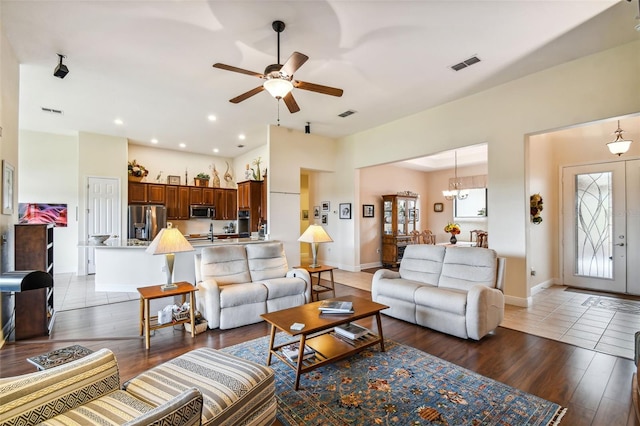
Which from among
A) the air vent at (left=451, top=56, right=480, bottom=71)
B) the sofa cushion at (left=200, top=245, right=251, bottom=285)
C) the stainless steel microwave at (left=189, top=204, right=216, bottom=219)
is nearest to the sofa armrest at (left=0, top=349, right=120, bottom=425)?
the sofa cushion at (left=200, top=245, right=251, bottom=285)

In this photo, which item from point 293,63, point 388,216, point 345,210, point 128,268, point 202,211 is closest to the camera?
point 293,63

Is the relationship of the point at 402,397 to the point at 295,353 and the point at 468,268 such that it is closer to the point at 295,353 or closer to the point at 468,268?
the point at 295,353

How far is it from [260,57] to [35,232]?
3424mm

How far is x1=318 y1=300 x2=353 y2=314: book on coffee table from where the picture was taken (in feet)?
8.97

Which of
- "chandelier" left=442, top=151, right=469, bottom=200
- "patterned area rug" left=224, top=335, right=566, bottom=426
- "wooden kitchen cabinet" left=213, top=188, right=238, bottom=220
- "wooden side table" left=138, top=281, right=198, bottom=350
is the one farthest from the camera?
"wooden kitchen cabinet" left=213, top=188, right=238, bottom=220

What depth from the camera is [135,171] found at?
296 inches

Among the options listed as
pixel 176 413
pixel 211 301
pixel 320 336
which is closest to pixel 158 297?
pixel 211 301

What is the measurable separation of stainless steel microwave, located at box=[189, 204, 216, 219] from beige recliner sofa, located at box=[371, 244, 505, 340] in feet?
20.6

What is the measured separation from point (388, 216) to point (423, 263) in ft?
13.5

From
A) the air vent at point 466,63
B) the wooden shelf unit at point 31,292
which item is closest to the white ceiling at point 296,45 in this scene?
the air vent at point 466,63

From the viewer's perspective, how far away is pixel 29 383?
129 cm

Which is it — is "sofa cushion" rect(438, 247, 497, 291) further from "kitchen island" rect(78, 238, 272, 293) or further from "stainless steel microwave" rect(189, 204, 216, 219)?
"stainless steel microwave" rect(189, 204, 216, 219)

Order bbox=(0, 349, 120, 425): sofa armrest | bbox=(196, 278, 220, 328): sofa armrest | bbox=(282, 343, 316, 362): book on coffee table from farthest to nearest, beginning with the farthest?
bbox=(196, 278, 220, 328): sofa armrest
bbox=(282, 343, 316, 362): book on coffee table
bbox=(0, 349, 120, 425): sofa armrest

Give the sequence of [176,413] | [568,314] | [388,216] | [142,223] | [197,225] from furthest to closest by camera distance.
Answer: [197,225], [388,216], [142,223], [568,314], [176,413]
